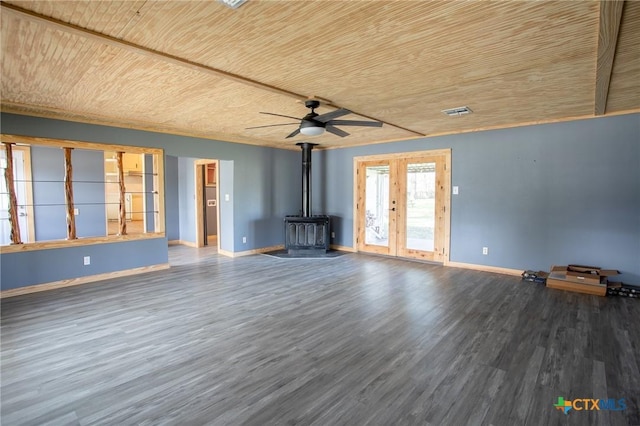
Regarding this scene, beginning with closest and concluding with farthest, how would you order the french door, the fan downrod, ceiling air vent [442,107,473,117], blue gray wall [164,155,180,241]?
1. the fan downrod
2. ceiling air vent [442,107,473,117]
3. the french door
4. blue gray wall [164,155,180,241]

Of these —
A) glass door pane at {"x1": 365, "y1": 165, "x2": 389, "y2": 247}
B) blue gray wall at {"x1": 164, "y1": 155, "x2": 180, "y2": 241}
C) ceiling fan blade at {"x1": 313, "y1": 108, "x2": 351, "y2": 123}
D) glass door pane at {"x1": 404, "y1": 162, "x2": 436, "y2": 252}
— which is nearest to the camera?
ceiling fan blade at {"x1": 313, "y1": 108, "x2": 351, "y2": 123}

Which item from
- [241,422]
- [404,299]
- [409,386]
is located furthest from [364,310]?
[241,422]

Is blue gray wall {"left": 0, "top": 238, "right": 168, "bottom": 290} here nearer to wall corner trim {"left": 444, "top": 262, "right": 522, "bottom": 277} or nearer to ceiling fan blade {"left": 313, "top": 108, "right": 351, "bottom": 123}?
ceiling fan blade {"left": 313, "top": 108, "right": 351, "bottom": 123}

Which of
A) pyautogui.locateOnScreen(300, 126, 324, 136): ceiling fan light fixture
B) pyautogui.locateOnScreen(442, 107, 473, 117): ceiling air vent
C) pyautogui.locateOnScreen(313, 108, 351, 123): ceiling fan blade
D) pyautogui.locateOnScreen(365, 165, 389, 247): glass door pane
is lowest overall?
pyautogui.locateOnScreen(365, 165, 389, 247): glass door pane

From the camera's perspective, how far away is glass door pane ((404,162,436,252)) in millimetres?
6340

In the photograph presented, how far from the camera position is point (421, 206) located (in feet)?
21.2

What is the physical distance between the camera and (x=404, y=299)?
4.21 m

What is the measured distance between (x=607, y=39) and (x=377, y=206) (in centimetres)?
509

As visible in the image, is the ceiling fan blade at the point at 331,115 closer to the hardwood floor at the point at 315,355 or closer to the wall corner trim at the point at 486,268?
the hardwood floor at the point at 315,355

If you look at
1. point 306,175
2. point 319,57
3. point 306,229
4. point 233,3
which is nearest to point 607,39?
point 319,57

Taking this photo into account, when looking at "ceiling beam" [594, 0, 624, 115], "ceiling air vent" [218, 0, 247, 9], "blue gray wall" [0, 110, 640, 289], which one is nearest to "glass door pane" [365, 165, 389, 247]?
"blue gray wall" [0, 110, 640, 289]

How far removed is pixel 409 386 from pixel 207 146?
564cm

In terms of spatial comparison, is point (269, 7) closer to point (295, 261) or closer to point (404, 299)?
point (404, 299)

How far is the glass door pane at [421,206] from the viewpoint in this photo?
250 inches
